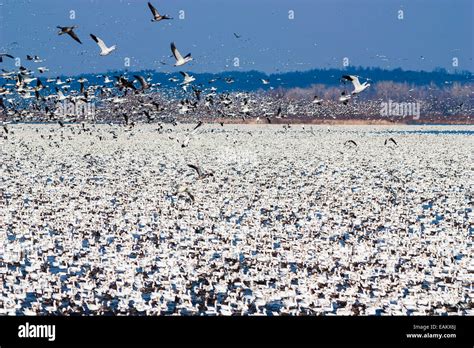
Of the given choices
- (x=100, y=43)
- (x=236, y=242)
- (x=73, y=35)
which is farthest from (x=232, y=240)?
(x=100, y=43)

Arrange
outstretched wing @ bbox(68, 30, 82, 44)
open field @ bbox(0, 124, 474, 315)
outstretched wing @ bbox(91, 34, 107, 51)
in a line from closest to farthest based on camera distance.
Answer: open field @ bbox(0, 124, 474, 315)
outstretched wing @ bbox(68, 30, 82, 44)
outstretched wing @ bbox(91, 34, 107, 51)

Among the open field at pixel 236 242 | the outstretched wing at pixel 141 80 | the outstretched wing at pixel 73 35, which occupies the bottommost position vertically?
the open field at pixel 236 242

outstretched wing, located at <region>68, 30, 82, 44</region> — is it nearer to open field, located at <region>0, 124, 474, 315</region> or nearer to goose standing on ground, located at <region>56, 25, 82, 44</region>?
goose standing on ground, located at <region>56, 25, 82, 44</region>

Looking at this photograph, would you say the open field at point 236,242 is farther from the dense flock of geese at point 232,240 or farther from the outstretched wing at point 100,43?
the outstretched wing at point 100,43

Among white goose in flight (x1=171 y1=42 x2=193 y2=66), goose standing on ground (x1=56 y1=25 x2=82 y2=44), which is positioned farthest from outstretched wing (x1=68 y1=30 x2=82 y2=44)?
white goose in flight (x1=171 y1=42 x2=193 y2=66)

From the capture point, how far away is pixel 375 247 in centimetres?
1627

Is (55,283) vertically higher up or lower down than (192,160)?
lower down

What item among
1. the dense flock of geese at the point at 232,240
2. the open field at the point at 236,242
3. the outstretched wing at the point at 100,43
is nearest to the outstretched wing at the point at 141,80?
the dense flock of geese at the point at 232,240

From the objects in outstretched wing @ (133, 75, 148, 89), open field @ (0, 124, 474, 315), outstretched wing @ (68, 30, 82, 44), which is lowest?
open field @ (0, 124, 474, 315)

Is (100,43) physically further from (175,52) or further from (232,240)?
(232,240)

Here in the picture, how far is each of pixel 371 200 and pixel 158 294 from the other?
39.5 ft
